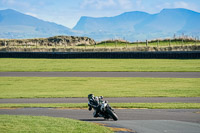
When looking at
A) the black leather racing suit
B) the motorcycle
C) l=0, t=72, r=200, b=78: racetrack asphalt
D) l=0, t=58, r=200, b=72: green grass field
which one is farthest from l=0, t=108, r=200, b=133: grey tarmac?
l=0, t=58, r=200, b=72: green grass field

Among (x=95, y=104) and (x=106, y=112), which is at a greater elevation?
(x=95, y=104)

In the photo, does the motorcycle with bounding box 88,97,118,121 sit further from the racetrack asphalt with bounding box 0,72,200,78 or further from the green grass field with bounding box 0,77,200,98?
the racetrack asphalt with bounding box 0,72,200,78

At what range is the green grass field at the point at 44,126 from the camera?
12118mm

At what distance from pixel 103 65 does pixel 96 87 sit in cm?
1833

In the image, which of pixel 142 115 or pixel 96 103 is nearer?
pixel 96 103

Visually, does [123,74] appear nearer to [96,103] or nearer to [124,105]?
[124,105]

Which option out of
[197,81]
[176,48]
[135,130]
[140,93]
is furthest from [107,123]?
[176,48]

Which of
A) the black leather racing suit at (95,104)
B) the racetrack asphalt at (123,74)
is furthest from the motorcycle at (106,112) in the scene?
the racetrack asphalt at (123,74)

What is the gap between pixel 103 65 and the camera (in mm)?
46156

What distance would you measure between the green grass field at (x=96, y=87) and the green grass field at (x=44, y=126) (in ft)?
32.4

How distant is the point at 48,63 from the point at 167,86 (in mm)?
24460

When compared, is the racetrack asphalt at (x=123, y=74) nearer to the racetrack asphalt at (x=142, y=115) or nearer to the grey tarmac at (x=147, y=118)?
the racetrack asphalt at (x=142, y=115)

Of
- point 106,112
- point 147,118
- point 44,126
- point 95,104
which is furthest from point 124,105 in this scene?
point 44,126

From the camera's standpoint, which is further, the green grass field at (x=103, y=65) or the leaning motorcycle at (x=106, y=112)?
the green grass field at (x=103, y=65)
